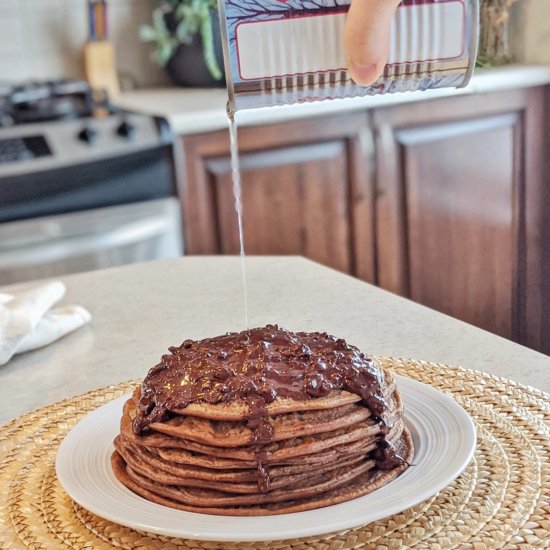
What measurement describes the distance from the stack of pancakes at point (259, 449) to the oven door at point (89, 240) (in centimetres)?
164

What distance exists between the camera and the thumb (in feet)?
2.15

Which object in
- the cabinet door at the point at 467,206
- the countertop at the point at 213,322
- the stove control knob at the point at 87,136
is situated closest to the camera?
the countertop at the point at 213,322

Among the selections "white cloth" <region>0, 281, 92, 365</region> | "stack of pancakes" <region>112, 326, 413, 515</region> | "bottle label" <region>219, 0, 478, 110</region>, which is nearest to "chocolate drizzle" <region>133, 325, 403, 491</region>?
"stack of pancakes" <region>112, 326, 413, 515</region>

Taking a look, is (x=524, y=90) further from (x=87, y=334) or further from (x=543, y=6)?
(x=87, y=334)

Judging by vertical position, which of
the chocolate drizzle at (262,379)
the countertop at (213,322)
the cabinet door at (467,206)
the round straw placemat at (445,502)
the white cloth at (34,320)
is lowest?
the cabinet door at (467,206)

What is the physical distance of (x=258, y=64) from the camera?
2.94 feet

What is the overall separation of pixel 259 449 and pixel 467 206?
2315 millimetres

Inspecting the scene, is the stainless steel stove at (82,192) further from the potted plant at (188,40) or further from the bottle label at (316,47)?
the bottle label at (316,47)

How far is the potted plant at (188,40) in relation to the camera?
2857 mm

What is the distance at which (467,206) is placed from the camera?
2.93 meters

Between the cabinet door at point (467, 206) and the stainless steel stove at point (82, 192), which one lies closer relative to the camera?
the stainless steel stove at point (82, 192)

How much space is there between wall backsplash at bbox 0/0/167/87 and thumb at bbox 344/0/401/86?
8.48ft

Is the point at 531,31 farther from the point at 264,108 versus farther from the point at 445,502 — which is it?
the point at 445,502

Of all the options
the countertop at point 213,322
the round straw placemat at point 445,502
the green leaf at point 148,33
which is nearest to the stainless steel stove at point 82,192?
the green leaf at point 148,33
